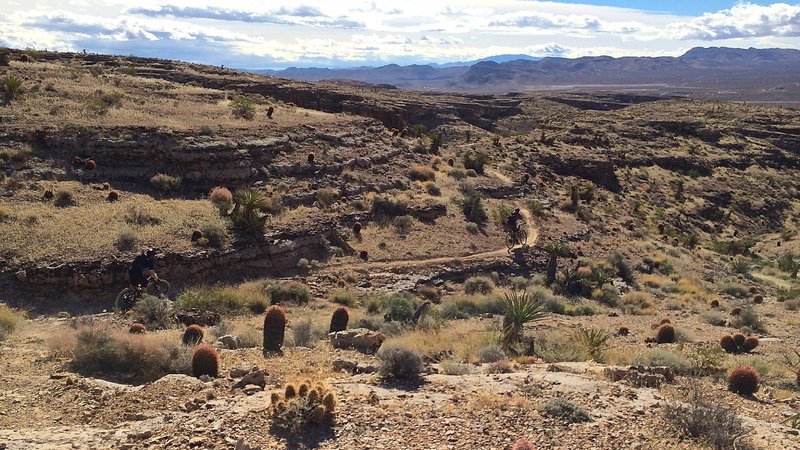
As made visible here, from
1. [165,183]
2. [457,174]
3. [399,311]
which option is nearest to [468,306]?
[399,311]

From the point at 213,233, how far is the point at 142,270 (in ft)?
11.3

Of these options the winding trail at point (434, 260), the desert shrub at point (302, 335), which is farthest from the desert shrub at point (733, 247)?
the desert shrub at point (302, 335)

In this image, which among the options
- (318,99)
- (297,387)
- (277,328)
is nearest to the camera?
(297,387)

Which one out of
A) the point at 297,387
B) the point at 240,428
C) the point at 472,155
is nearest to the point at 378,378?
the point at 297,387

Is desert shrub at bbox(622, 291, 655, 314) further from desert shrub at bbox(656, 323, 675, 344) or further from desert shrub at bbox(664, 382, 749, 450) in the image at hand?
desert shrub at bbox(664, 382, 749, 450)

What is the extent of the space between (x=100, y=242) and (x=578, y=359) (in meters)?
12.9

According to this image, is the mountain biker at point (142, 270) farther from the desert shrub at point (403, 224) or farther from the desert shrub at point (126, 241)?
the desert shrub at point (403, 224)

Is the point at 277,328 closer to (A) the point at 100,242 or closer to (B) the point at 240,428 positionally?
(B) the point at 240,428

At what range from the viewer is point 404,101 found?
65625mm

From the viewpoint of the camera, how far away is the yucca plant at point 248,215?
1995 cm

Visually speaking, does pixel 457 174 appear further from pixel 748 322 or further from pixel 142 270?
pixel 142 270

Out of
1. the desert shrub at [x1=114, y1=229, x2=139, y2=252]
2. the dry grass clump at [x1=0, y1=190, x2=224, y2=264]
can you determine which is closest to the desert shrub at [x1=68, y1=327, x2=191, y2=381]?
the dry grass clump at [x1=0, y1=190, x2=224, y2=264]

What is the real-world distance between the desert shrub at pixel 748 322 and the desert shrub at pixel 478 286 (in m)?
7.35

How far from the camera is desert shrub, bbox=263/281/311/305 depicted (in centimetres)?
1773
